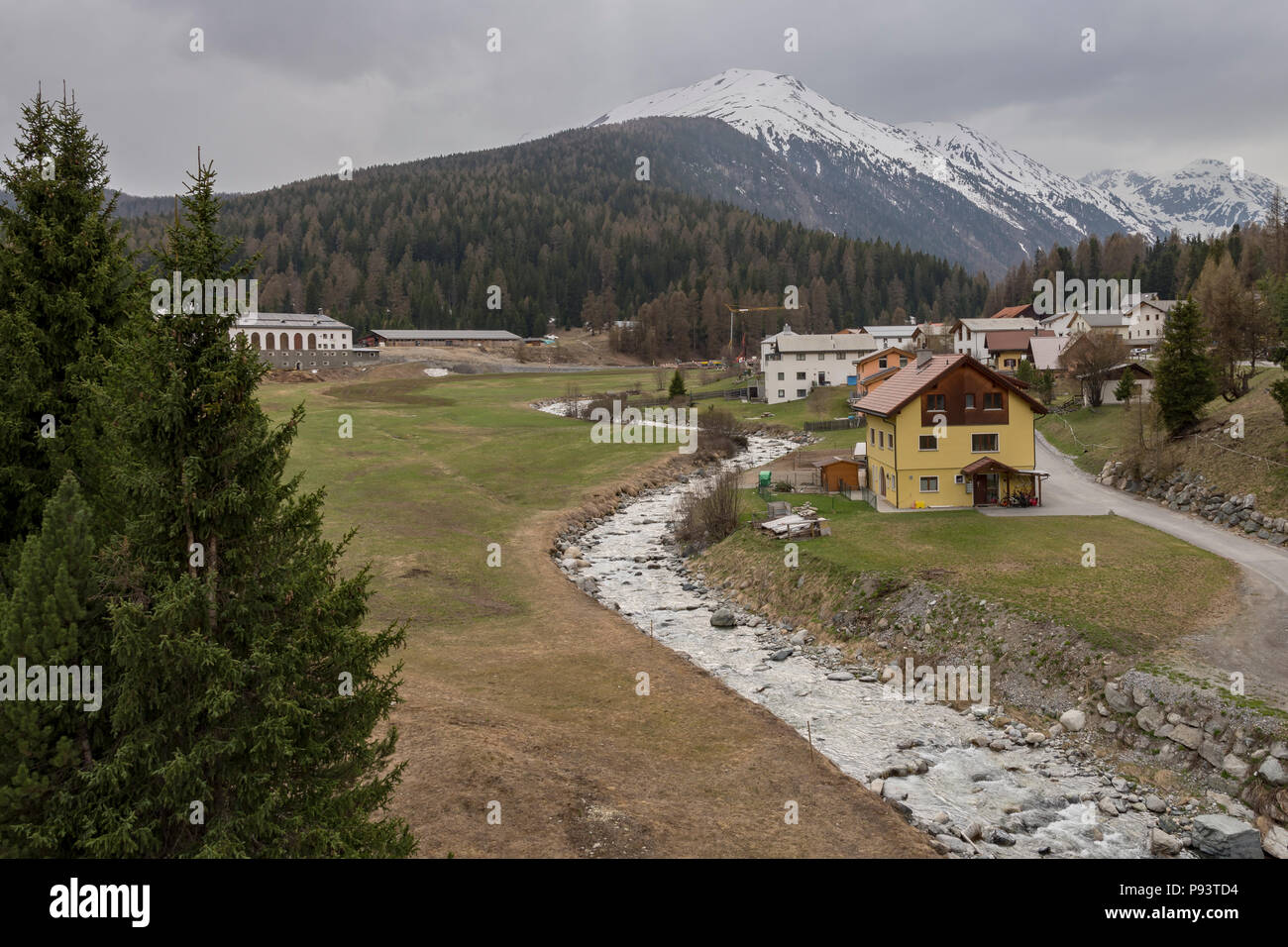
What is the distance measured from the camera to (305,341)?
156250mm

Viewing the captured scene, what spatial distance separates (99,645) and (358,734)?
12.2 ft

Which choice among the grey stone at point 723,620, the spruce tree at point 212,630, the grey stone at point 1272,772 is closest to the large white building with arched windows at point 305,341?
the grey stone at point 723,620

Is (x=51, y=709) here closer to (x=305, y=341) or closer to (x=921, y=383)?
(x=921, y=383)

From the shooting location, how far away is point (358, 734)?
40.0ft

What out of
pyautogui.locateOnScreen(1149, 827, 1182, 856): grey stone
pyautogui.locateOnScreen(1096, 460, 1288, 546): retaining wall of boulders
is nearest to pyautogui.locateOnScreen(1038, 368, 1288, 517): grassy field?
pyautogui.locateOnScreen(1096, 460, 1288, 546): retaining wall of boulders

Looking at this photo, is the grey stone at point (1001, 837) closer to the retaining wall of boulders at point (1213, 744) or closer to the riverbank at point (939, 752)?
the riverbank at point (939, 752)

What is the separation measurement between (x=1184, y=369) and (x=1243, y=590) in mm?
23255

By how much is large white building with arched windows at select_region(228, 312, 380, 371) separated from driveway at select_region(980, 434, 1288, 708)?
127 meters

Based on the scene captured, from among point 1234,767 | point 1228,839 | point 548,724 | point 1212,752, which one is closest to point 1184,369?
point 1212,752

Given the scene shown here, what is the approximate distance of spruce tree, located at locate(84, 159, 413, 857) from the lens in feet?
33.8

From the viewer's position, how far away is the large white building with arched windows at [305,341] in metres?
142

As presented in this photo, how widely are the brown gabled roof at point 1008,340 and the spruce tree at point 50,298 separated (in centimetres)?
11886
